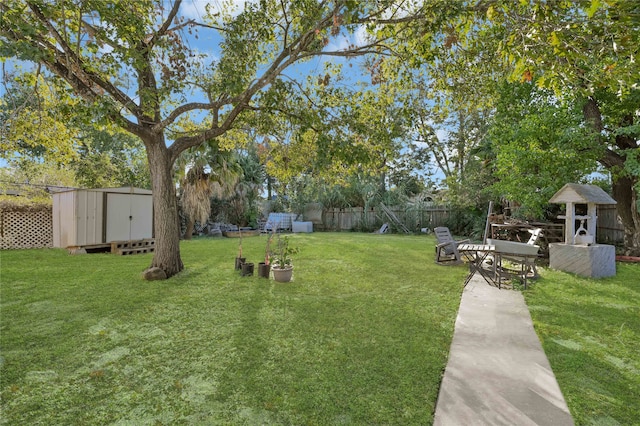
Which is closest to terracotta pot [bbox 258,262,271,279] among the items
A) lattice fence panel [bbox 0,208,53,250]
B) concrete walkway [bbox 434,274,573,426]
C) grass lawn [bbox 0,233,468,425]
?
grass lawn [bbox 0,233,468,425]

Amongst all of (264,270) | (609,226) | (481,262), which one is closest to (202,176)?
(264,270)

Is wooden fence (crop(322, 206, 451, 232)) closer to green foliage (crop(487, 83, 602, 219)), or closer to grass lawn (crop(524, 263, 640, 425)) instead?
green foliage (crop(487, 83, 602, 219))

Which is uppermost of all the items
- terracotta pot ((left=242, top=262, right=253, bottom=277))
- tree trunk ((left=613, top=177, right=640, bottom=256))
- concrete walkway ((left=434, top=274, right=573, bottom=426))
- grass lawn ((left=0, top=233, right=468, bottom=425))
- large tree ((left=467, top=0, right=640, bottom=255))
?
large tree ((left=467, top=0, right=640, bottom=255))

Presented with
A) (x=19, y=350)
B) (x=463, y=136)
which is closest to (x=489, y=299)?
(x=19, y=350)

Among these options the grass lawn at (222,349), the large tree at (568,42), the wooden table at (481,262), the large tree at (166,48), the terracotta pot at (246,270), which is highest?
the large tree at (166,48)

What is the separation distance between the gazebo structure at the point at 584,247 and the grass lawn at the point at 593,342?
48cm

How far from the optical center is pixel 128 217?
32.7ft

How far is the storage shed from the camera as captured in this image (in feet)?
29.6

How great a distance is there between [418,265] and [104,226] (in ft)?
29.0

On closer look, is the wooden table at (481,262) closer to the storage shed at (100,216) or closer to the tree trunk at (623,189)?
the tree trunk at (623,189)

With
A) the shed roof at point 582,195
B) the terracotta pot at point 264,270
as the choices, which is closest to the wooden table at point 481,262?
the shed roof at point 582,195

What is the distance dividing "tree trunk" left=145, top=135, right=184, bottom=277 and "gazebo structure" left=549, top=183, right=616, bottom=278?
818 cm

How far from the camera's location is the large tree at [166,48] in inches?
173

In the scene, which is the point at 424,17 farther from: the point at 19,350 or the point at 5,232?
the point at 5,232
